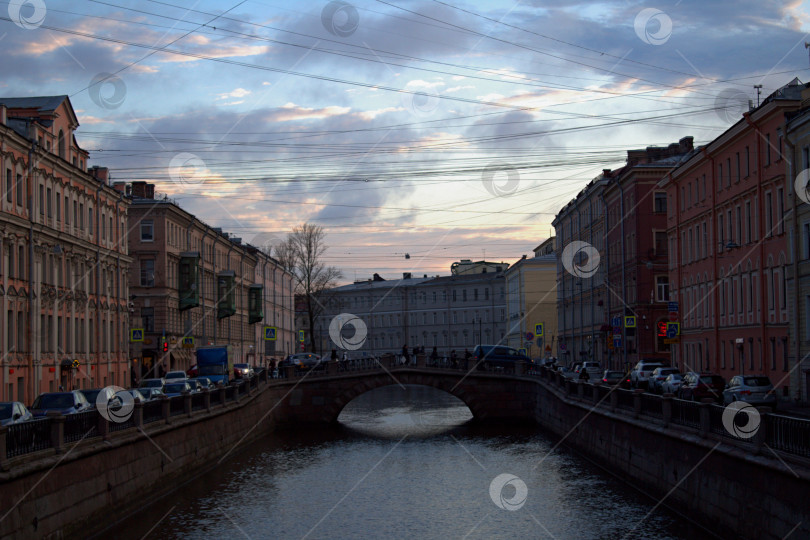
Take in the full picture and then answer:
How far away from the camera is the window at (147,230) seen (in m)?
68.4

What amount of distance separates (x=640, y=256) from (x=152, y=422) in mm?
46216

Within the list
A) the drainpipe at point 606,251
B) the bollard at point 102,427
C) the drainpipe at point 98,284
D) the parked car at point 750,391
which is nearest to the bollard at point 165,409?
the bollard at point 102,427

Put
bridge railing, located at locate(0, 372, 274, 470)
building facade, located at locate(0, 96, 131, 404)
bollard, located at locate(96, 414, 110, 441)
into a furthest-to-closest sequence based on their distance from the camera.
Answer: building facade, located at locate(0, 96, 131, 404) → bollard, located at locate(96, 414, 110, 441) → bridge railing, located at locate(0, 372, 274, 470)

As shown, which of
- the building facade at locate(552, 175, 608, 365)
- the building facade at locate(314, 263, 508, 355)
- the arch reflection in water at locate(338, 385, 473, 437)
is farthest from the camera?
the building facade at locate(314, 263, 508, 355)

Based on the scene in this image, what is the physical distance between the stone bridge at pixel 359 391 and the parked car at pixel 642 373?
6070 millimetres

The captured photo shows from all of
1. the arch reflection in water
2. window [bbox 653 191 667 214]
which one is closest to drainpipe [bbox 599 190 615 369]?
window [bbox 653 191 667 214]

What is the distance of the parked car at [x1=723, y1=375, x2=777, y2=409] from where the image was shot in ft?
115

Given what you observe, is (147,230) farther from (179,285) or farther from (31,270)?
(31,270)

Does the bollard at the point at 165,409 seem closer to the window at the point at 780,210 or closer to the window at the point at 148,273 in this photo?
the window at the point at 780,210

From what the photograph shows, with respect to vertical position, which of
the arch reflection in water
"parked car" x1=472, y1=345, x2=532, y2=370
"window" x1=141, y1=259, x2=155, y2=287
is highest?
"window" x1=141, y1=259, x2=155, y2=287

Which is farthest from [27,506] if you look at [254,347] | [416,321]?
[416,321]

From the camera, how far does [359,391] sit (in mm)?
59969

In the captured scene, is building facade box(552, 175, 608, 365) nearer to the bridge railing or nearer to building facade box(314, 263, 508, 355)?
building facade box(314, 263, 508, 355)

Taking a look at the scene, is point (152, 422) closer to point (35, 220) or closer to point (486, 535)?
point (486, 535)
